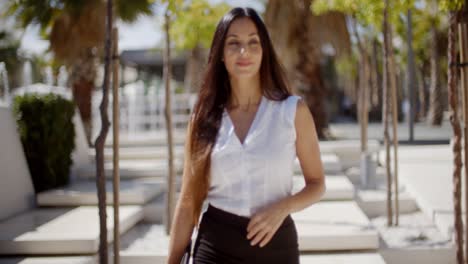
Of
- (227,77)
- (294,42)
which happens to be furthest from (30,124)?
(294,42)

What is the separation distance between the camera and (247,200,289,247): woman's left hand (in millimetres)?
1656

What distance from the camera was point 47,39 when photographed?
34.5 ft

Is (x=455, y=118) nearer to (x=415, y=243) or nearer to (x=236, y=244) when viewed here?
(x=415, y=243)

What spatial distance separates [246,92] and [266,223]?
0.55 metres

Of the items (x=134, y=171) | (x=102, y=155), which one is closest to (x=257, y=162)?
(x=102, y=155)

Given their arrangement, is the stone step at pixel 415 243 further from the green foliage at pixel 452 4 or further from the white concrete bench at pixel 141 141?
the white concrete bench at pixel 141 141

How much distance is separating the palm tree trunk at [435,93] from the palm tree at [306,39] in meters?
6.77

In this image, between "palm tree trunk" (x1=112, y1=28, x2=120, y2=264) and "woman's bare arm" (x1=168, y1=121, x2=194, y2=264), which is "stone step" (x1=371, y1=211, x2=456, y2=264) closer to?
"palm tree trunk" (x1=112, y1=28, x2=120, y2=264)

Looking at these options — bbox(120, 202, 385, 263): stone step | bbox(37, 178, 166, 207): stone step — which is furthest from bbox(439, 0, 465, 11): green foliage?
→ bbox(37, 178, 166, 207): stone step

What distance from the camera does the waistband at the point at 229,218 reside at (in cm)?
173

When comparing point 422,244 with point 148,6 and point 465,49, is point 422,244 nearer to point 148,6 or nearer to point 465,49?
point 465,49

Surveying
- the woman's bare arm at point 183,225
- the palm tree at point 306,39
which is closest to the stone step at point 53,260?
the woman's bare arm at point 183,225

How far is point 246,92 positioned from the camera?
1.94m

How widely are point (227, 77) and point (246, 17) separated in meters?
0.27
